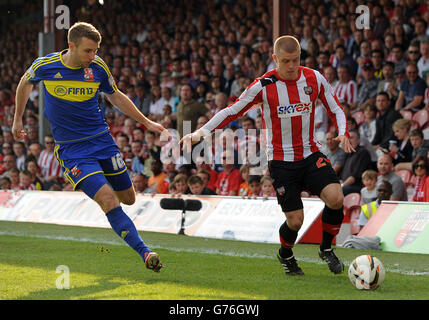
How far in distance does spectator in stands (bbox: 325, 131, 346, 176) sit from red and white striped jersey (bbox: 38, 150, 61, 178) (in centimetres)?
685

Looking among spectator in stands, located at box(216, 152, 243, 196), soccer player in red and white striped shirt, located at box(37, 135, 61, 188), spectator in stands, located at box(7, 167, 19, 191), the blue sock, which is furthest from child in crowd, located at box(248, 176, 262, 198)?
spectator in stands, located at box(7, 167, 19, 191)

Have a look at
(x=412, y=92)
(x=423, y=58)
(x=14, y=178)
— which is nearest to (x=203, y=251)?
(x=412, y=92)

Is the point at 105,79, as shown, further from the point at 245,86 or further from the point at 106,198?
the point at 245,86

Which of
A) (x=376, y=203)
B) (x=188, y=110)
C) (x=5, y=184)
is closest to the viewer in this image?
(x=376, y=203)

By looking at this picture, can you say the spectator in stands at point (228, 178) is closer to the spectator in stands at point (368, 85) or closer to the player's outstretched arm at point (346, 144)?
the spectator in stands at point (368, 85)

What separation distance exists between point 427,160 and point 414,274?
391cm

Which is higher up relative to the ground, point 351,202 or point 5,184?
point 351,202

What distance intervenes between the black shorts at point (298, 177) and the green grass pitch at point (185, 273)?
2.26 ft

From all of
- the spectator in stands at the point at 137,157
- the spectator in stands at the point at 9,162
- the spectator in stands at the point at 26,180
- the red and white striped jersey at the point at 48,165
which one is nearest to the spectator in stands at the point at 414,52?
the spectator in stands at the point at 137,157

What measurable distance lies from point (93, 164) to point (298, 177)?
6.02ft

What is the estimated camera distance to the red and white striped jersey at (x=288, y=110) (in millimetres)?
6531

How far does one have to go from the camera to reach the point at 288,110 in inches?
258
